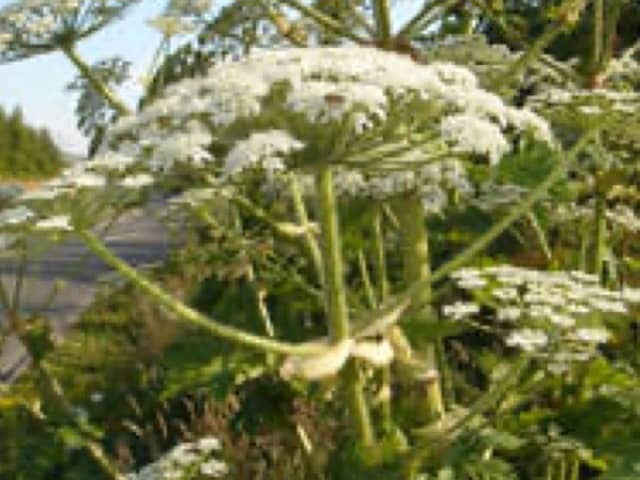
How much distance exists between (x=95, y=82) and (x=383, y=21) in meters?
1.28

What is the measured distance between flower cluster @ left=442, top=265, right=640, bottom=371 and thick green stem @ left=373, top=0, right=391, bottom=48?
109 cm

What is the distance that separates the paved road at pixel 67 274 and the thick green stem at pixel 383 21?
21.1 feet

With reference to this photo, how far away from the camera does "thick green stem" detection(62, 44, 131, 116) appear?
482 centimetres

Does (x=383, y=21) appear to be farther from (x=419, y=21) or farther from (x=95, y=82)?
(x=95, y=82)

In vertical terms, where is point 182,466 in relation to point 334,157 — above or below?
below

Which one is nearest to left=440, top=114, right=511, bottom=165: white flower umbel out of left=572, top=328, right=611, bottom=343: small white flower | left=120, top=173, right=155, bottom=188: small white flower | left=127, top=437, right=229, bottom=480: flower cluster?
left=572, top=328, right=611, bottom=343: small white flower

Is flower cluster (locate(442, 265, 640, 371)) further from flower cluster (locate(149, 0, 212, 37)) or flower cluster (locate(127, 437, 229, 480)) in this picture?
flower cluster (locate(149, 0, 212, 37))

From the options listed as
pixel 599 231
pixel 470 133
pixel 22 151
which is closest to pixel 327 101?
pixel 470 133

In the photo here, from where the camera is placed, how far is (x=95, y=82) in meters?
4.81

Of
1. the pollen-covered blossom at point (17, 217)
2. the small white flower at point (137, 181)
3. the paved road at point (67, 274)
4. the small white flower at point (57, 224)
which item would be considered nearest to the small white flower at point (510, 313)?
the small white flower at point (137, 181)

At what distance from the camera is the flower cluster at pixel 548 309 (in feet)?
11.8

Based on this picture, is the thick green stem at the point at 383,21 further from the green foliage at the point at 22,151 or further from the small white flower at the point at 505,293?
the green foliage at the point at 22,151

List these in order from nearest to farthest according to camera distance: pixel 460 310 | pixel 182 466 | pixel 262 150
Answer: pixel 262 150
pixel 460 310
pixel 182 466

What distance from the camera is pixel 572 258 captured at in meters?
5.89
